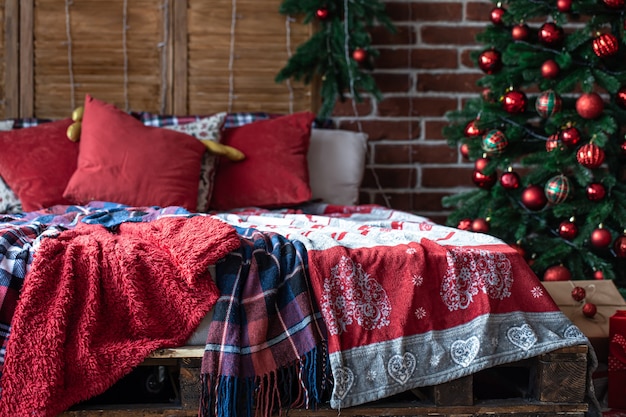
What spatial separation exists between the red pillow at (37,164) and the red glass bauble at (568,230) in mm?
1694

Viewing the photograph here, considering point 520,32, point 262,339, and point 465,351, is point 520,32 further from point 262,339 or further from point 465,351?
point 262,339

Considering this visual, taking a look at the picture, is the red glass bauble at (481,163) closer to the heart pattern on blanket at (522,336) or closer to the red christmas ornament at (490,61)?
the red christmas ornament at (490,61)

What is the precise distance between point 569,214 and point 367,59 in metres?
1.05

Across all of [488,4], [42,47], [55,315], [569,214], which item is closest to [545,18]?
[488,4]

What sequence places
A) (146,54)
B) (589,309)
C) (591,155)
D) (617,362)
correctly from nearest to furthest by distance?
(617,362)
(589,309)
(591,155)
(146,54)

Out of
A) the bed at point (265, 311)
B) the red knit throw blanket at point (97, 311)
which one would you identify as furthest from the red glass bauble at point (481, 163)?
the red knit throw blanket at point (97, 311)

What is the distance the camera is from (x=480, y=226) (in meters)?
2.63

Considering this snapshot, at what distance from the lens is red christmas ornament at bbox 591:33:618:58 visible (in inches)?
95.3

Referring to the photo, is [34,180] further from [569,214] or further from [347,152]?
[569,214]

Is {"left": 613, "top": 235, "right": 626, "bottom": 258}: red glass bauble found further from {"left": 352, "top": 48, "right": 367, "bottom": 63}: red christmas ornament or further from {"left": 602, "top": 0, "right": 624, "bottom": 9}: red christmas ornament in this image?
{"left": 352, "top": 48, "right": 367, "bottom": 63}: red christmas ornament

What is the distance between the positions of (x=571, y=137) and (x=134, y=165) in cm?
147

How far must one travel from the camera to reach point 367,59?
10.0 ft

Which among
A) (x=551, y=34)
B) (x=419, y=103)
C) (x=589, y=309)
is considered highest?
(x=551, y=34)

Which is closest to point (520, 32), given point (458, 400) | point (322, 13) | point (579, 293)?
point (322, 13)
